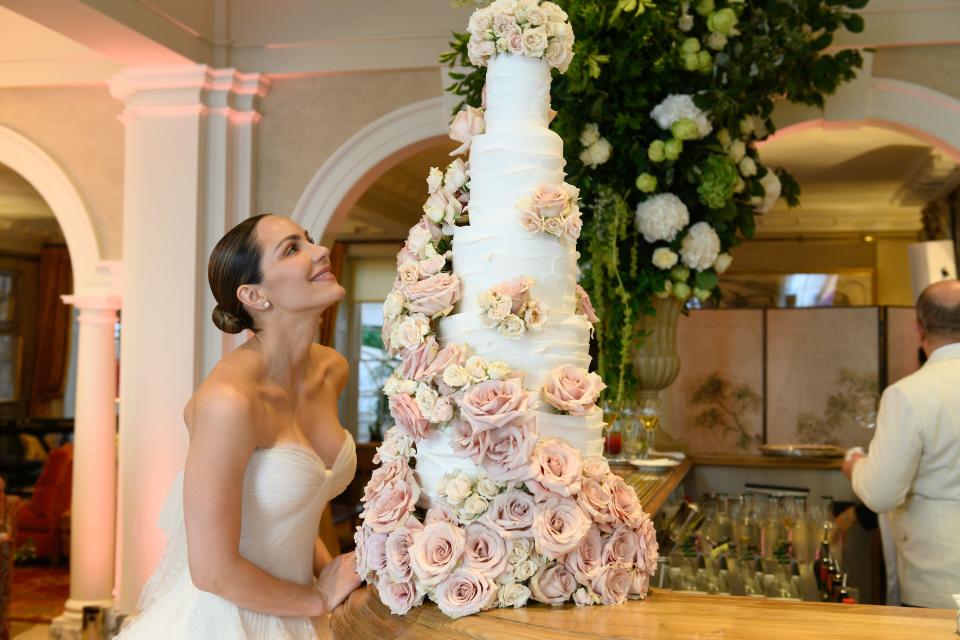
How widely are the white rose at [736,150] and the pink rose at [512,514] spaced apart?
2679 mm

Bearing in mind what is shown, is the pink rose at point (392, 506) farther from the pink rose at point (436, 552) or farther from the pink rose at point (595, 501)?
the pink rose at point (595, 501)

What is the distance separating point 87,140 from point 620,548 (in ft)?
16.3

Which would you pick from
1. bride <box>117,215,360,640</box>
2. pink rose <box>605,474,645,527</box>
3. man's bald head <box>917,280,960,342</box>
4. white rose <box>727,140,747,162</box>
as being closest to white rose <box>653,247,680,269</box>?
white rose <box>727,140,747,162</box>

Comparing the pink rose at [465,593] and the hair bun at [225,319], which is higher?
the hair bun at [225,319]

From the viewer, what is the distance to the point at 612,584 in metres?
1.74

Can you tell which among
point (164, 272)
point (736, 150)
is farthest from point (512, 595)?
point (164, 272)

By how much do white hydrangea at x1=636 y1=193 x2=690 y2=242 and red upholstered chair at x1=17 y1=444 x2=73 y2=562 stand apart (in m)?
7.59

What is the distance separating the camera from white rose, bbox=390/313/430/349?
1793 millimetres

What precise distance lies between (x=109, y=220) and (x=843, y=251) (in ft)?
32.6

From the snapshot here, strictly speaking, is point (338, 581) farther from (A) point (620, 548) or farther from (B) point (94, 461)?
(B) point (94, 461)

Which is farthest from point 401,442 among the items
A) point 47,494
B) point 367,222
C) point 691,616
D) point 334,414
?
point 367,222

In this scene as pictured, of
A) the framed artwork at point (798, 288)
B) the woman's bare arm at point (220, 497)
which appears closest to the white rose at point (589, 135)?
the woman's bare arm at point (220, 497)

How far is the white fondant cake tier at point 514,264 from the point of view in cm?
182

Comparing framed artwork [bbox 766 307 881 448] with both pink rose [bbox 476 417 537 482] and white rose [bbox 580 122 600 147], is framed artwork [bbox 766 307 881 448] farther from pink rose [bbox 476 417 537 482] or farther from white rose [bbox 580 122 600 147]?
pink rose [bbox 476 417 537 482]
